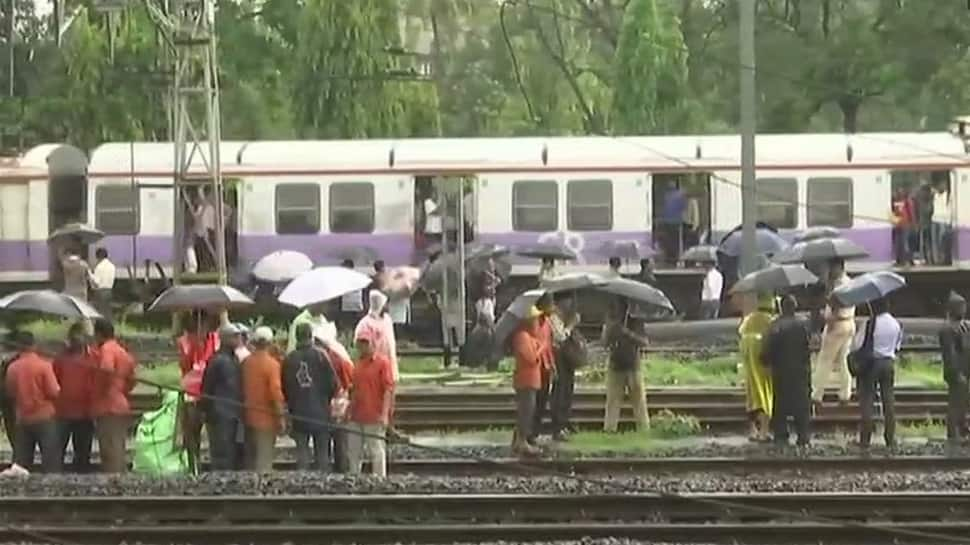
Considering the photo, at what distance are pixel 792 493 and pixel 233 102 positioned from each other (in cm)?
3218

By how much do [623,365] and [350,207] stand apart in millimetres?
→ 13533

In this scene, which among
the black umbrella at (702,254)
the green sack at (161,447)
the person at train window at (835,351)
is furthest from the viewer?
the black umbrella at (702,254)

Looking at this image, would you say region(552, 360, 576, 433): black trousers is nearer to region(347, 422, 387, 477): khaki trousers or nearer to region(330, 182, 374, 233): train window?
region(347, 422, 387, 477): khaki trousers

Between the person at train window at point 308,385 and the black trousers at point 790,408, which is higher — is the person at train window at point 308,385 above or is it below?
above

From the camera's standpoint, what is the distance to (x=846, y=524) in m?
13.4

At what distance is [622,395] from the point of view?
1983cm

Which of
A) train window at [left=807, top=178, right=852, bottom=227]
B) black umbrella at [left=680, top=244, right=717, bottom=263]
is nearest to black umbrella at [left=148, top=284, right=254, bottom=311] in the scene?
black umbrella at [left=680, top=244, right=717, bottom=263]

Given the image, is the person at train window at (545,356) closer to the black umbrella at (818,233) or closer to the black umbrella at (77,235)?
the black umbrella at (818,233)

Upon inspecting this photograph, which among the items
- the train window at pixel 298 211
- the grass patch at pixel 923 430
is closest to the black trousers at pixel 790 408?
the grass patch at pixel 923 430

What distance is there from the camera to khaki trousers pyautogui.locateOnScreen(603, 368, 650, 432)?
63.1 ft

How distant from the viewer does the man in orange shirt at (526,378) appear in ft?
57.6

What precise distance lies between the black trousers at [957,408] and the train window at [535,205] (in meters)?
13.7

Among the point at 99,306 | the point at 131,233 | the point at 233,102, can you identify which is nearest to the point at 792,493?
the point at 99,306

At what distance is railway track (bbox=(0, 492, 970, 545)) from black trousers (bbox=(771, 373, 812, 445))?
305cm
